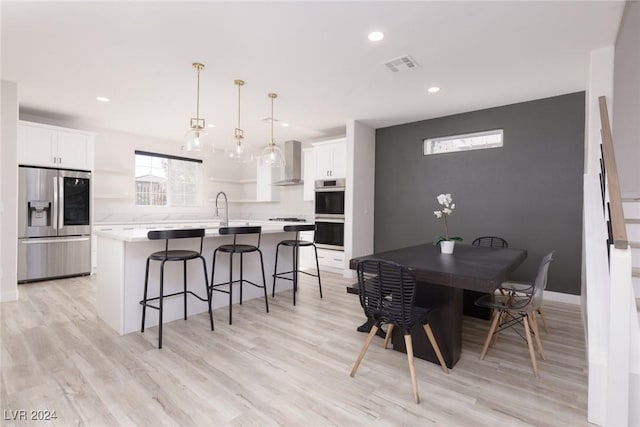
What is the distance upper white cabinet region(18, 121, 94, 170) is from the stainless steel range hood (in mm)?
3508

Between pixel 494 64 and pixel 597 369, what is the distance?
9.16 ft

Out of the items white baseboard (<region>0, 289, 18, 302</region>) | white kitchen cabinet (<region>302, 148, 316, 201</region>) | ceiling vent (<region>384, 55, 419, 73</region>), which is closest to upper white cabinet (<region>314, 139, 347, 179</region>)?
white kitchen cabinet (<region>302, 148, 316, 201</region>)

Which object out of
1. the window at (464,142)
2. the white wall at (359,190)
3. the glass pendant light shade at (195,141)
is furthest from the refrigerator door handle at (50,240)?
the window at (464,142)

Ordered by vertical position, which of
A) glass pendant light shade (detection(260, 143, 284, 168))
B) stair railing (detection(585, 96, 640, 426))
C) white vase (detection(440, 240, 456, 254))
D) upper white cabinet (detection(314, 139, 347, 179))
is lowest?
stair railing (detection(585, 96, 640, 426))

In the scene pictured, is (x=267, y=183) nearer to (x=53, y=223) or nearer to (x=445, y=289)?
(x=53, y=223)

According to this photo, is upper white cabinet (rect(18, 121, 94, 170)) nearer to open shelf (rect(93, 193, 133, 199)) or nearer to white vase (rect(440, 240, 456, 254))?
open shelf (rect(93, 193, 133, 199))

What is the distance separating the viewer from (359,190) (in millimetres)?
5387

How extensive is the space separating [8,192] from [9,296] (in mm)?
1237

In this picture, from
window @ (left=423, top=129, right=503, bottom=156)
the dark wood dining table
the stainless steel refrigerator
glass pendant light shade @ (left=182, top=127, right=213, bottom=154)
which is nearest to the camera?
Result: the dark wood dining table

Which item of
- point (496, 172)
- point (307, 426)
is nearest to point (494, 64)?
point (496, 172)

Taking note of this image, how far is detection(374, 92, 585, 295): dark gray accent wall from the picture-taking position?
395 cm

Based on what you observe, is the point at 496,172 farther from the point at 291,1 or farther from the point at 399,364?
the point at 291,1

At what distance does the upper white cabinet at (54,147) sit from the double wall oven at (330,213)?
388cm

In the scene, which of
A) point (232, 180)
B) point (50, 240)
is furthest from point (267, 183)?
point (50, 240)
